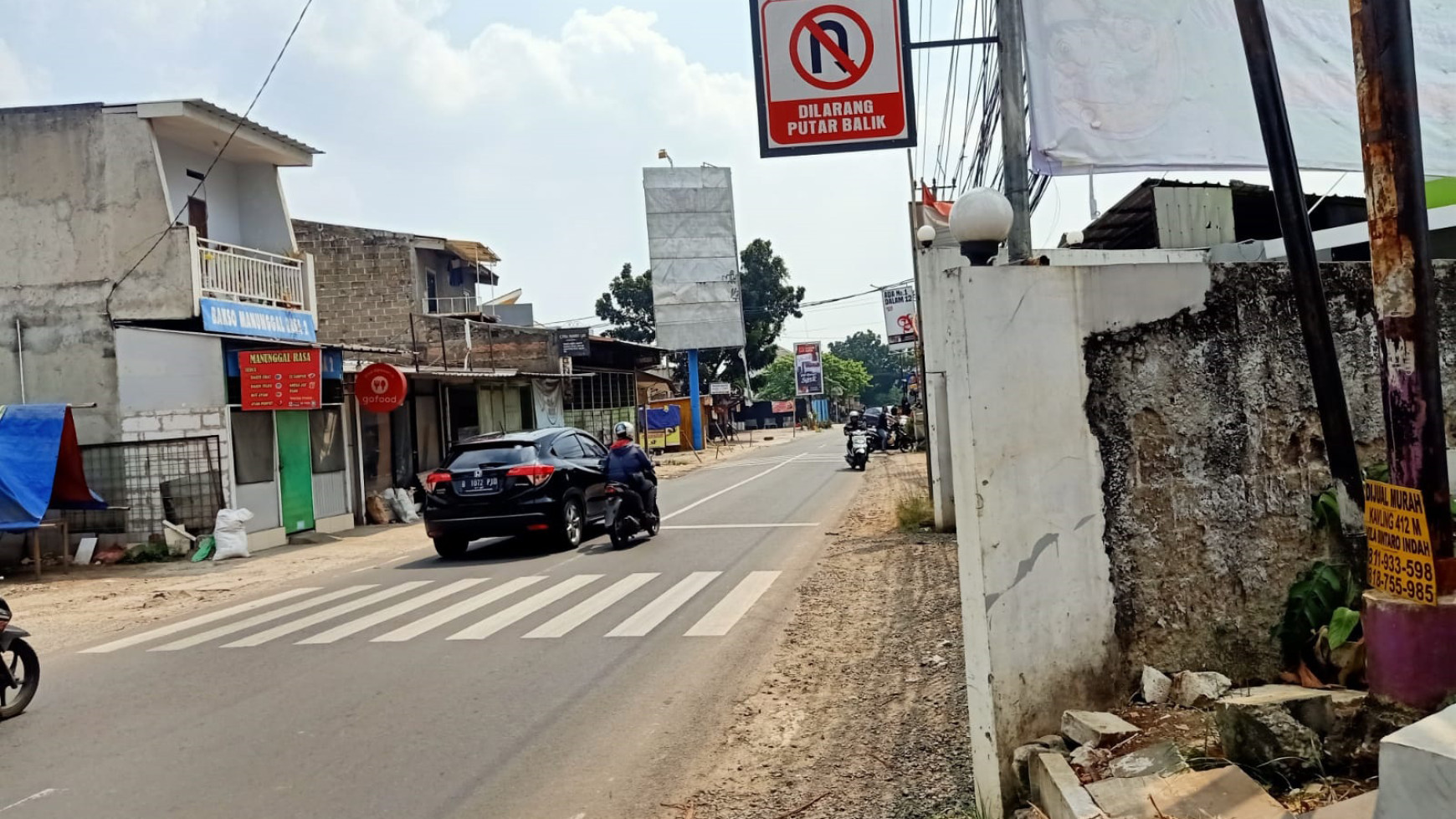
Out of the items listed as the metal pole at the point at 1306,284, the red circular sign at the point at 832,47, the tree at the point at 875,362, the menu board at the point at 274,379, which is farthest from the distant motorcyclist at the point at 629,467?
the tree at the point at 875,362

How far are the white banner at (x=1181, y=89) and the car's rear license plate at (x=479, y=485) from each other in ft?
28.3

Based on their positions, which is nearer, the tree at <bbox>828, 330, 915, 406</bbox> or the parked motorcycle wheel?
the parked motorcycle wheel

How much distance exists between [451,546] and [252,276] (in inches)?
306

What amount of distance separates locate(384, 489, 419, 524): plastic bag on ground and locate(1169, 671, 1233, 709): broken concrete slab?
1786 cm

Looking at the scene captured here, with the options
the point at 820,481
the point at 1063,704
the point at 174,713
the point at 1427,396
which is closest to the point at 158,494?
the point at 174,713

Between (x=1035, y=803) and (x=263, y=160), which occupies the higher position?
(x=263, y=160)

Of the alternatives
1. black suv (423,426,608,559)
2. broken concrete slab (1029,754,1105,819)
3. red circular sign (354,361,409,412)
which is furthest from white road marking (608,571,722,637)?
red circular sign (354,361,409,412)

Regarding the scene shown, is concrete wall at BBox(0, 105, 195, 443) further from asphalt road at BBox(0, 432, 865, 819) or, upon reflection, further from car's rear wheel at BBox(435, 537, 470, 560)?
car's rear wheel at BBox(435, 537, 470, 560)

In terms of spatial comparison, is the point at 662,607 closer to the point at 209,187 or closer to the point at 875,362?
the point at 209,187

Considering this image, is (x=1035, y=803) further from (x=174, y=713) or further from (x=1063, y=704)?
(x=174, y=713)

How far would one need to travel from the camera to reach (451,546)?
13570 mm

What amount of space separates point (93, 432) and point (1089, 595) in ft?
50.6

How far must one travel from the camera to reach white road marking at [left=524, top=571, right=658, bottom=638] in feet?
27.2

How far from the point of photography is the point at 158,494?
1521 cm
